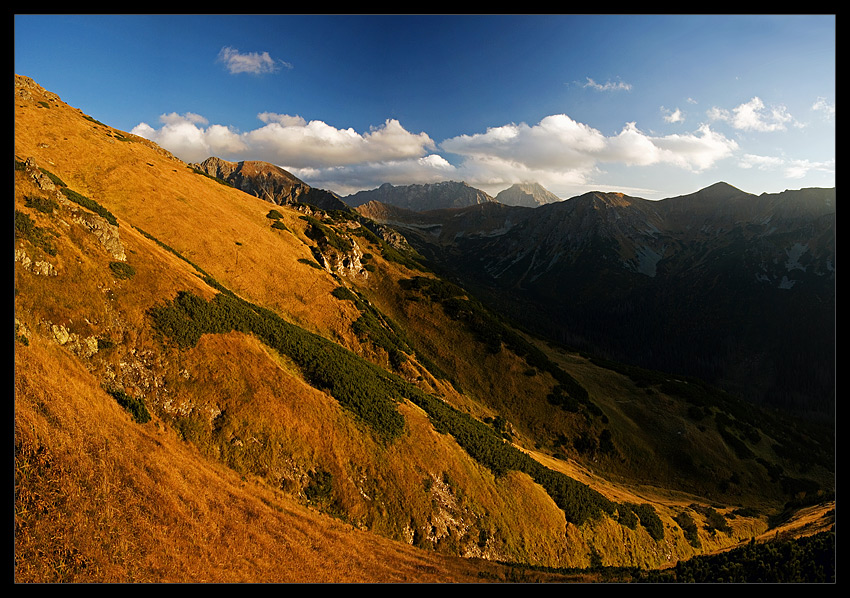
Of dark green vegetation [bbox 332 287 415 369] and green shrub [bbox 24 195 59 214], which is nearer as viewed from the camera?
green shrub [bbox 24 195 59 214]

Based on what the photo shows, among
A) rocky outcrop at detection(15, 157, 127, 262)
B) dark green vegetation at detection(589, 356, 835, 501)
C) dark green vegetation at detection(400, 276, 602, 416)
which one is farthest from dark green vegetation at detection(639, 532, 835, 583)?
rocky outcrop at detection(15, 157, 127, 262)

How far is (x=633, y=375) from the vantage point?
227ft

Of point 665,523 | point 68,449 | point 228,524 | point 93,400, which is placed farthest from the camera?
point 665,523

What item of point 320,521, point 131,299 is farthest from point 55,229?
point 320,521

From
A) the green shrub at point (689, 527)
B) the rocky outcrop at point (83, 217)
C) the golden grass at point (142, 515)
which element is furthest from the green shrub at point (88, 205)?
the green shrub at point (689, 527)

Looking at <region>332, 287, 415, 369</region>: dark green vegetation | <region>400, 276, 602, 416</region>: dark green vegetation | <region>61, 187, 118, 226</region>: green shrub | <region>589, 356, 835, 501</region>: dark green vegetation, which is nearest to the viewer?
<region>61, 187, 118, 226</region>: green shrub

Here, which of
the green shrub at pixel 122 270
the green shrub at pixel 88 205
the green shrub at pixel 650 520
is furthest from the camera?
the green shrub at pixel 650 520

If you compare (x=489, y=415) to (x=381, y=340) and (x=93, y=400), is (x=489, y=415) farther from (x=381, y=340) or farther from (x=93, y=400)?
(x=93, y=400)

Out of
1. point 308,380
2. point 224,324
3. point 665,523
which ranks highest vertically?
point 224,324

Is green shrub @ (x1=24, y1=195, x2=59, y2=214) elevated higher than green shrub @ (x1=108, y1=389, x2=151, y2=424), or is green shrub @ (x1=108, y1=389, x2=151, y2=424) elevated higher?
green shrub @ (x1=24, y1=195, x2=59, y2=214)

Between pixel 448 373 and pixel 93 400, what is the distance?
131 ft

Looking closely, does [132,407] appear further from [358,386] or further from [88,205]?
[88,205]

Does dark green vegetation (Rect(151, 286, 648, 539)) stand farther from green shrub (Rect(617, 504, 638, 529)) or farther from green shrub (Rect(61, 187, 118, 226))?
green shrub (Rect(61, 187, 118, 226))

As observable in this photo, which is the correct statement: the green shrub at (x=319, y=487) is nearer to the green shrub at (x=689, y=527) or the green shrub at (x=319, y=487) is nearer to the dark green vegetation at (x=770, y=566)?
the dark green vegetation at (x=770, y=566)
